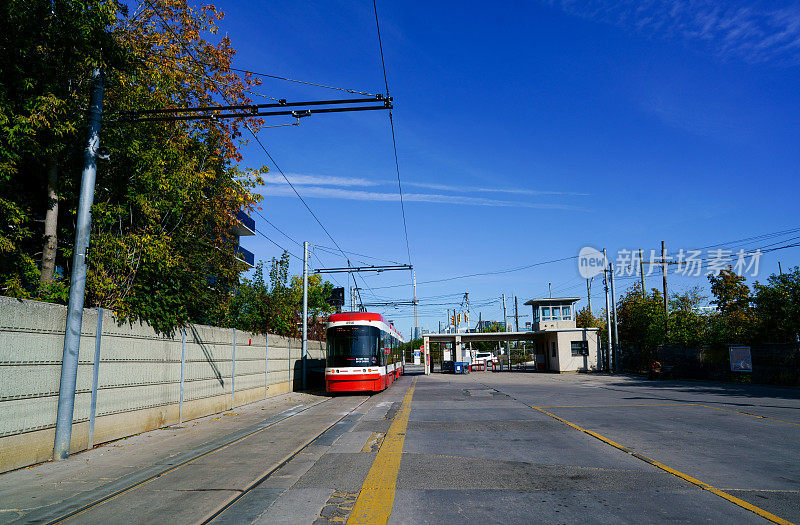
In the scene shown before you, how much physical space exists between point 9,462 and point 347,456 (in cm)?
469

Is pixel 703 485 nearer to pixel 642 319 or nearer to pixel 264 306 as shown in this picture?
pixel 264 306

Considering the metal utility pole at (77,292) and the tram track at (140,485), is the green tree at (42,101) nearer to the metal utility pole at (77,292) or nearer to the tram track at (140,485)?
the metal utility pole at (77,292)

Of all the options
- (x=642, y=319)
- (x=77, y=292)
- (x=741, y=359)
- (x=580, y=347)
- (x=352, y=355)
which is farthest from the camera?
(x=580, y=347)

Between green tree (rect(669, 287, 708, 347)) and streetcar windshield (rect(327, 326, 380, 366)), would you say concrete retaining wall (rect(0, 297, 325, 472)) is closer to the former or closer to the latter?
streetcar windshield (rect(327, 326, 380, 366))

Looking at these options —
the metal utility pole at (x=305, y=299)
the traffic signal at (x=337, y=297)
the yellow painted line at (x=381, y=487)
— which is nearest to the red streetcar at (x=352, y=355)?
the metal utility pole at (x=305, y=299)

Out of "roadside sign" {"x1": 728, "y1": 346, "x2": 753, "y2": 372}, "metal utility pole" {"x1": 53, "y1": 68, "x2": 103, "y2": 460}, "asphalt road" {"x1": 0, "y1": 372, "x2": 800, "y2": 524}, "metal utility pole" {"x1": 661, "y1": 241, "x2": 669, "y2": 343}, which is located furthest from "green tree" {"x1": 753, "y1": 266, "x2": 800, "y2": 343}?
"metal utility pole" {"x1": 53, "y1": 68, "x2": 103, "y2": 460}

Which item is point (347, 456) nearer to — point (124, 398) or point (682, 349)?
point (124, 398)

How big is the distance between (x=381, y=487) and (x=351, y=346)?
16.3 meters

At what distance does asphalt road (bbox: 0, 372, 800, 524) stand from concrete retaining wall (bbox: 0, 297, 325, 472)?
0.73 m

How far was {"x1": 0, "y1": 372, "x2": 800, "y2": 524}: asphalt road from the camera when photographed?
5.11 meters

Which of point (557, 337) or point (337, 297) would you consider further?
point (337, 297)

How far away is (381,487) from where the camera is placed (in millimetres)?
6113

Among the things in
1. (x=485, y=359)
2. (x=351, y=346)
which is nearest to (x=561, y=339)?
(x=485, y=359)

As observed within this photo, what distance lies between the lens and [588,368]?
154 feet
